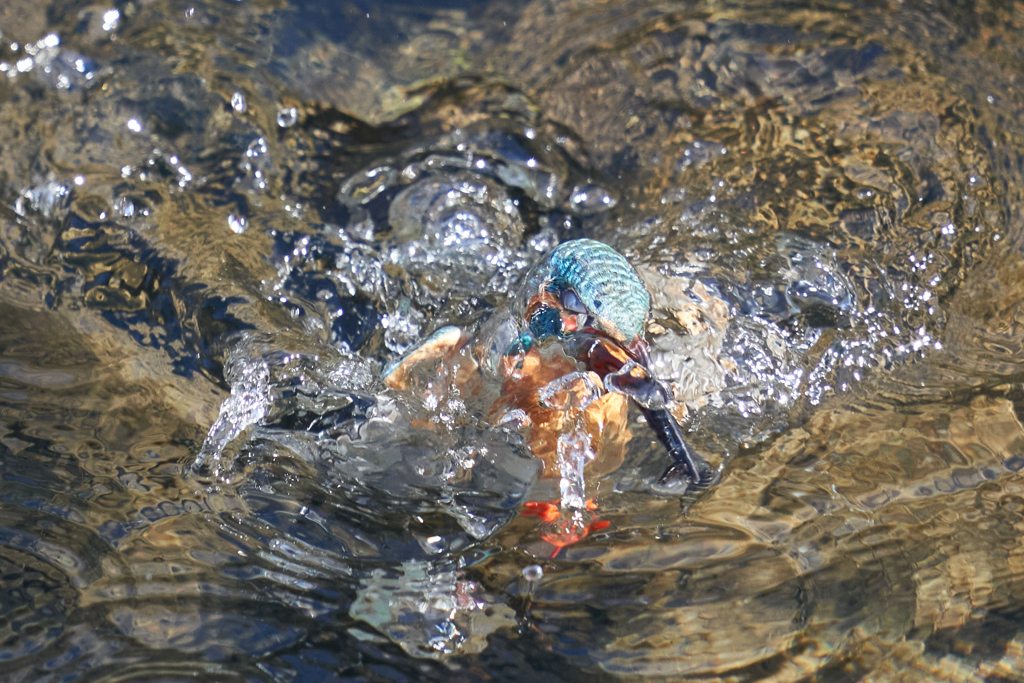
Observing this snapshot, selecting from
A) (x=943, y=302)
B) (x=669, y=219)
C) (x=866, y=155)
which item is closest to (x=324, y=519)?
(x=669, y=219)

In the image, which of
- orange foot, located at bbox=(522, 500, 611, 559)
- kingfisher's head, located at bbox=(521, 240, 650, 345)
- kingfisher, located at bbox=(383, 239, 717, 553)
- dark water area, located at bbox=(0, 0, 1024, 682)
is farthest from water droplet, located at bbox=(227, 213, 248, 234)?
orange foot, located at bbox=(522, 500, 611, 559)

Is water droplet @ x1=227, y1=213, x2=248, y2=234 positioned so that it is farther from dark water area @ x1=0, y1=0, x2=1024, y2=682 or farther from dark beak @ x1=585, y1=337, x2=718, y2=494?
dark beak @ x1=585, y1=337, x2=718, y2=494

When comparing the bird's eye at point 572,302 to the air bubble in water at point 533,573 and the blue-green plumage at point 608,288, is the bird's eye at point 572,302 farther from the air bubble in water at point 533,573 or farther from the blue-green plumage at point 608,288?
the air bubble in water at point 533,573

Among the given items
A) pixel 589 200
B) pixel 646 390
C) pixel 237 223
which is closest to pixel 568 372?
pixel 646 390

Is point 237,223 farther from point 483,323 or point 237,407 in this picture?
point 483,323

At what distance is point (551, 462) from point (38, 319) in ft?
6.01

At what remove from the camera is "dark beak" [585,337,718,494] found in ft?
6.82

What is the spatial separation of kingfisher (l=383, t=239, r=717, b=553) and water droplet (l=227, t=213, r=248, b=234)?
117cm

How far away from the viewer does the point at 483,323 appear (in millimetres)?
2578

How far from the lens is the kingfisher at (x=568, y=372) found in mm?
2080

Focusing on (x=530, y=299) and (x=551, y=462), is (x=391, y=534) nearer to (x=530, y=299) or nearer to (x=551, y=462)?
(x=551, y=462)

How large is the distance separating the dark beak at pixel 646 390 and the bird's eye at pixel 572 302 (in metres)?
0.08

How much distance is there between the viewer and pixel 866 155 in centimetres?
337

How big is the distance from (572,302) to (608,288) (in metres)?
0.15
